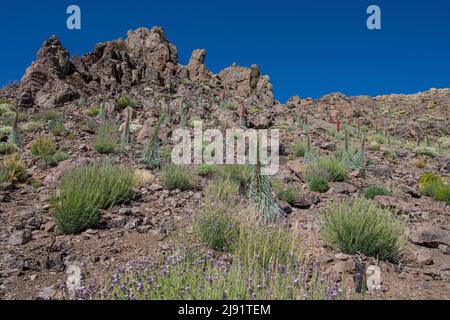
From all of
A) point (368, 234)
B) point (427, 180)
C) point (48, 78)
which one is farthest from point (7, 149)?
point (427, 180)

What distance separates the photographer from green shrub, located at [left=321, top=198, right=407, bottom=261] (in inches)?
188

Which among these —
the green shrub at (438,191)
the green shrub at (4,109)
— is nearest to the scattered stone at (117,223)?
the green shrub at (438,191)

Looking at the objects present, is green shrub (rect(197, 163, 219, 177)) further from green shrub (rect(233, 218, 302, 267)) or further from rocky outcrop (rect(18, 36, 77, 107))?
rocky outcrop (rect(18, 36, 77, 107))

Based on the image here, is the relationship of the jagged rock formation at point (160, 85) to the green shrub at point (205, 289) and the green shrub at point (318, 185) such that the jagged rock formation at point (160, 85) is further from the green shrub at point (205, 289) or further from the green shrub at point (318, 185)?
the green shrub at point (205, 289)

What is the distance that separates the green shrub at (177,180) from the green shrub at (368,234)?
11.0 ft

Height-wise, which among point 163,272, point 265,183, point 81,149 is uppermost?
point 81,149

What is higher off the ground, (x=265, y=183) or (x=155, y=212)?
(x=265, y=183)

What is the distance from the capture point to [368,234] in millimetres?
4762

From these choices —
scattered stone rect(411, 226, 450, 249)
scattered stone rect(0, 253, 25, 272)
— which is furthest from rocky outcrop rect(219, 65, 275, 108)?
scattered stone rect(0, 253, 25, 272)

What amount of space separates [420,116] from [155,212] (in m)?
37.5

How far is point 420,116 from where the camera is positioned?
3744cm

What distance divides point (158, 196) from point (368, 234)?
3.79m
